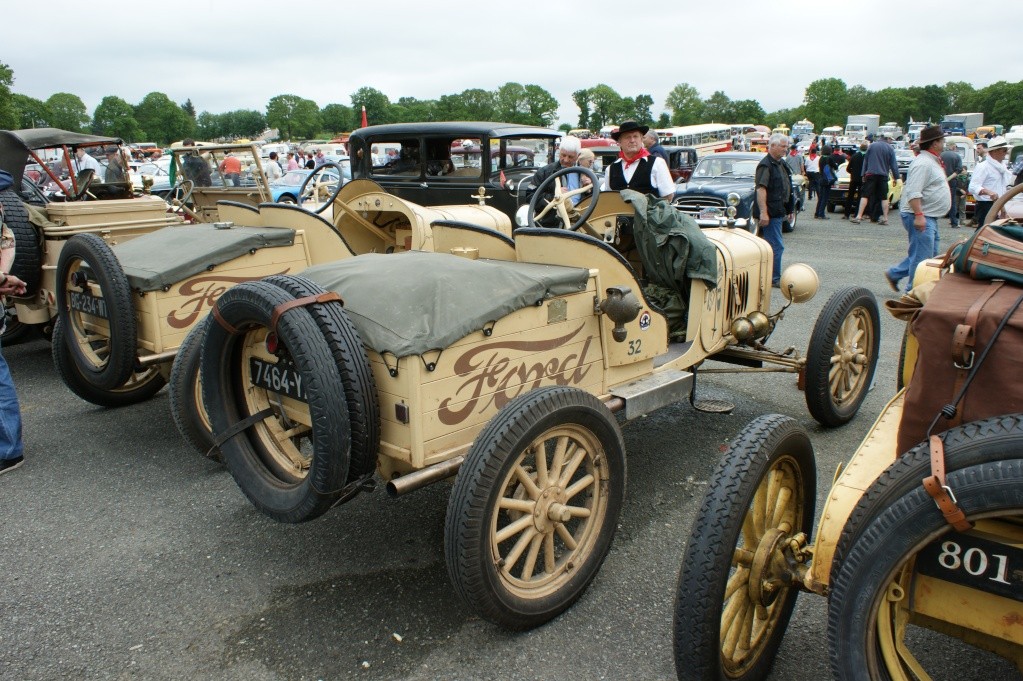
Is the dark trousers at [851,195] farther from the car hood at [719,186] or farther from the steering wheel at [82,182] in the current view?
the steering wheel at [82,182]

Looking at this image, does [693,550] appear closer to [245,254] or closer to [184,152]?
[245,254]

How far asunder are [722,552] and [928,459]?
0.61 m

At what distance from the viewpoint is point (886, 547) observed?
1593 millimetres

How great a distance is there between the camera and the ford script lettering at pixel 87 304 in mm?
4379

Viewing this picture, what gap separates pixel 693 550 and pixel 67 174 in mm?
8155

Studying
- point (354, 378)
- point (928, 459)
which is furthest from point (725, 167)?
point (928, 459)

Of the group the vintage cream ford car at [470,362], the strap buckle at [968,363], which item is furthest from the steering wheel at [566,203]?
the strap buckle at [968,363]

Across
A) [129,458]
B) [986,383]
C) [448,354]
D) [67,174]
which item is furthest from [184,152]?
[986,383]

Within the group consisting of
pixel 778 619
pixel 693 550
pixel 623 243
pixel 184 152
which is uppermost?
pixel 184 152

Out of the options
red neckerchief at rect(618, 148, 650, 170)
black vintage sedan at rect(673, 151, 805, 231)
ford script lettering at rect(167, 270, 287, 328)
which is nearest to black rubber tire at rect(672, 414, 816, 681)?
red neckerchief at rect(618, 148, 650, 170)

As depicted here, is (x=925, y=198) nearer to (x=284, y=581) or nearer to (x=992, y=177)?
(x=992, y=177)

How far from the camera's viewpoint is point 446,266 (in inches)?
124

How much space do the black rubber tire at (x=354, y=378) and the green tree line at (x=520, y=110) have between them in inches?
3445

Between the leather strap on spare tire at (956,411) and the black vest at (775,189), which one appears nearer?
the leather strap on spare tire at (956,411)
